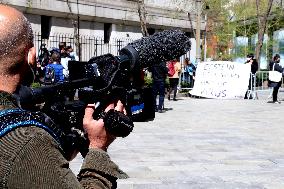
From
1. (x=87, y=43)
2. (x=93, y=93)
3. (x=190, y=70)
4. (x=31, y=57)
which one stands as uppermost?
(x=87, y=43)

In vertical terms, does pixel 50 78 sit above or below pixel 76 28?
below

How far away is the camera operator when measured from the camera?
156 centimetres

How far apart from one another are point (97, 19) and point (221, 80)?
26.9ft

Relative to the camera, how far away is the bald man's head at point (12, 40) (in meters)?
1.76

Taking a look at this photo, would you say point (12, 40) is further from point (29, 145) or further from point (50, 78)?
point (50, 78)

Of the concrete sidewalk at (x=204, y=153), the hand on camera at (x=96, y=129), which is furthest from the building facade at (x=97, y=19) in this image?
the hand on camera at (x=96, y=129)

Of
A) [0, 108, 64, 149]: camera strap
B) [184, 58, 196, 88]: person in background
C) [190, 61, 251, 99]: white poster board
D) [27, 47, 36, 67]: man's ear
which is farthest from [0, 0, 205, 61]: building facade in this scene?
[0, 108, 64, 149]: camera strap

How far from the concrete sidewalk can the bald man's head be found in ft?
16.2

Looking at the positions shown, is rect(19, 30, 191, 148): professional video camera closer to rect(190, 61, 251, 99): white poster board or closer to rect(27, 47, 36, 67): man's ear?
rect(27, 47, 36, 67): man's ear

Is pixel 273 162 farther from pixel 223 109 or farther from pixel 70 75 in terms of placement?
pixel 223 109

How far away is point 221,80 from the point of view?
22.6m

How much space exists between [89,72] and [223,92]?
2062 centimetres

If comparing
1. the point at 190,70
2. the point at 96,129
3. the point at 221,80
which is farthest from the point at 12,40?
the point at 190,70

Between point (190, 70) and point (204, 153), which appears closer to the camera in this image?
point (204, 153)
